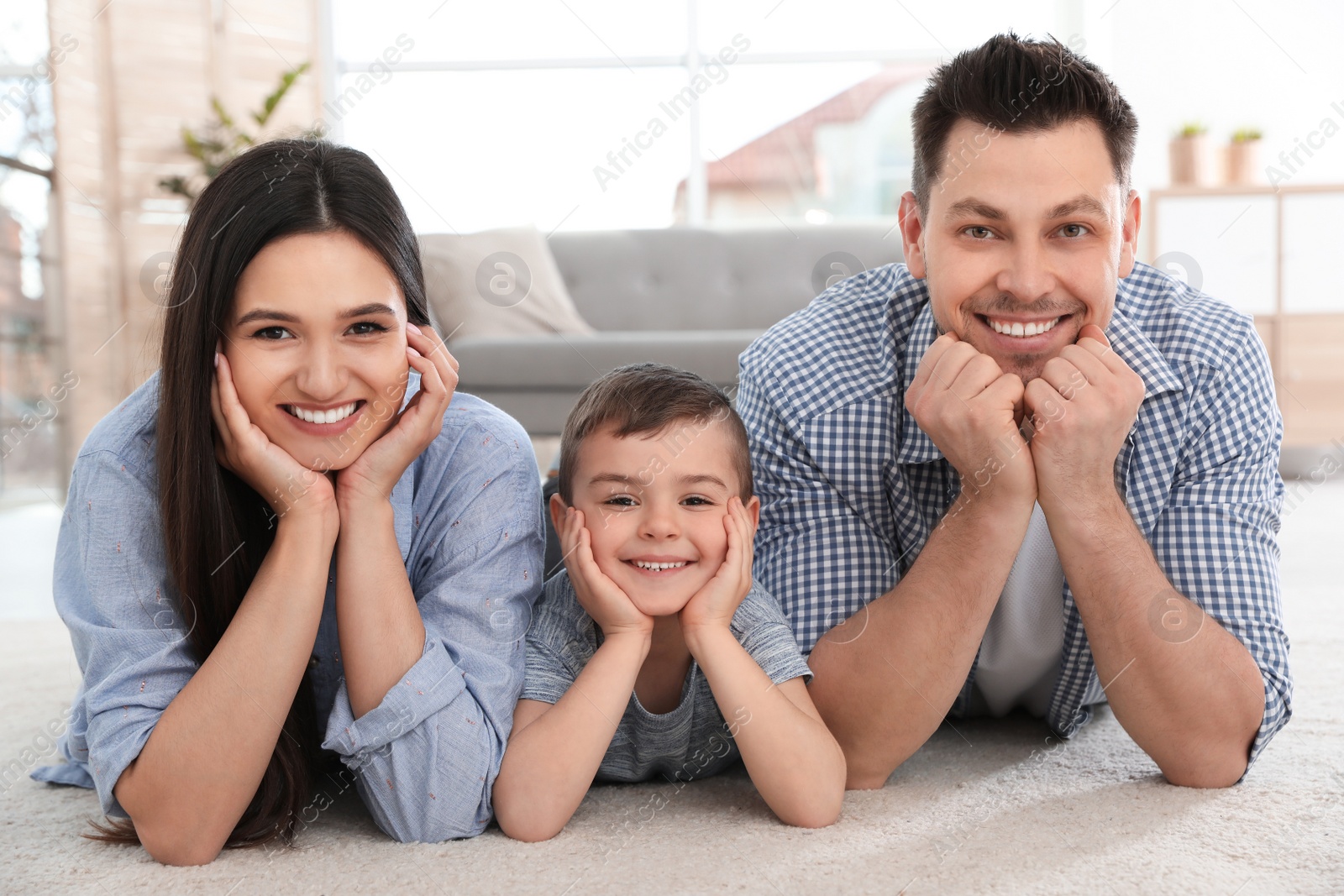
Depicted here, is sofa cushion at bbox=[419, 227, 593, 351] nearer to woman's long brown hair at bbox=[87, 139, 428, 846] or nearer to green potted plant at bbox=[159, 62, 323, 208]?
green potted plant at bbox=[159, 62, 323, 208]

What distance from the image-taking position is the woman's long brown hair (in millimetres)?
1079

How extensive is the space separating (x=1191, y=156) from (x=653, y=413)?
14.5 ft

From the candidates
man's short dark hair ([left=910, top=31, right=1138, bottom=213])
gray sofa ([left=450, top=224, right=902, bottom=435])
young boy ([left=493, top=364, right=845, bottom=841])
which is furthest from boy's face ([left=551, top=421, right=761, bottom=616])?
gray sofa ([left=450, top=224, right=902, bottom=435])

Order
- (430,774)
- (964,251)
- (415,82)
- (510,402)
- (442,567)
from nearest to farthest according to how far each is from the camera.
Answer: (430,774) → (442,567) → (964,251) → (510,402) → (415,82)

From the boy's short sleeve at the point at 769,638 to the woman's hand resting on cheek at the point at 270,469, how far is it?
46 cm

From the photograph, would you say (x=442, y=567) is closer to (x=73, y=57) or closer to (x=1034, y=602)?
(x=1034, y=602)

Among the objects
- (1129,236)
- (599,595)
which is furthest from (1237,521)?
(599,595)

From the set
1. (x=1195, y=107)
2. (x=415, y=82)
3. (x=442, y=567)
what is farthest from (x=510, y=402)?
(x=1195, y=107)

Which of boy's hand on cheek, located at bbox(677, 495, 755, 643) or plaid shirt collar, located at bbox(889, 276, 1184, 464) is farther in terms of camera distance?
plaid shirt collar, located at bbox(889, 276, 1184, 464)

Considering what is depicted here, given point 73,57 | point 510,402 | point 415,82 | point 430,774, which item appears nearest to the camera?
point 430,774

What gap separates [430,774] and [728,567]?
14.4 inches

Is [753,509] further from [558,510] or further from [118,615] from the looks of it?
[118,615]

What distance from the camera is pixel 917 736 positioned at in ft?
3.85

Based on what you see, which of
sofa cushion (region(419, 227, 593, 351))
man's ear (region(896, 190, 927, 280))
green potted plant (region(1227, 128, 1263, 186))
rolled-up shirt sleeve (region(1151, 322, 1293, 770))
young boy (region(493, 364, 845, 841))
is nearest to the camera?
young boy (region(493, 364, 845, 841))
